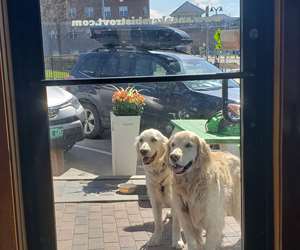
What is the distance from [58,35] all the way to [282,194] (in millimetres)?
1073

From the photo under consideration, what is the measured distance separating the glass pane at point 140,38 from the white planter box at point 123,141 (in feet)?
0.83

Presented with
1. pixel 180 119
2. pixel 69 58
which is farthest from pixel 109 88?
pixel 180 119

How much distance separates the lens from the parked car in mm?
1745

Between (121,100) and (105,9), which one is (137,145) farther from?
(105,9)

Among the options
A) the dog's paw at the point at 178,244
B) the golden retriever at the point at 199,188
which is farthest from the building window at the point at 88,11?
the dog's paw at the point at 178,244

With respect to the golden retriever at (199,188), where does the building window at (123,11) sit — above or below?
above

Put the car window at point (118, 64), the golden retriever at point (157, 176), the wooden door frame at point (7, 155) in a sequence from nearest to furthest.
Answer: the wooden door frame at point (7, 155), the car window at point (118, 64), the golden retriever at point (157, 176)

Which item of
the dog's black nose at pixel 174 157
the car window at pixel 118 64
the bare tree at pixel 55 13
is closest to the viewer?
the bare tree at pixel 55 13

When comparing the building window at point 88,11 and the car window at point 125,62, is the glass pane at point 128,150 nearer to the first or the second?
the car window at point 125,62

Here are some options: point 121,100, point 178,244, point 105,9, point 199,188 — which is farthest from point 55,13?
point 178,244

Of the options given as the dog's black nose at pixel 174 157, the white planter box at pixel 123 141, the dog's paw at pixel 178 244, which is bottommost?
the dog's paw at pixel 178 244

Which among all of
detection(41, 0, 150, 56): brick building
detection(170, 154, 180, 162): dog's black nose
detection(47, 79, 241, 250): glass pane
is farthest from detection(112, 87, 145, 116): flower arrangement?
detection(170, 154, 180, 162): dog's black nose

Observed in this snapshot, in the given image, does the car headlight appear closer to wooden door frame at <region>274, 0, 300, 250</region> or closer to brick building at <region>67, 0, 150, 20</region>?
brick building at <region>67, 0, 150, 20</region>

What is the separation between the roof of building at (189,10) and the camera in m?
1.75
